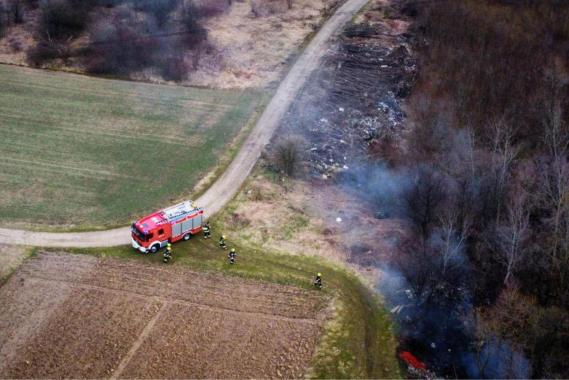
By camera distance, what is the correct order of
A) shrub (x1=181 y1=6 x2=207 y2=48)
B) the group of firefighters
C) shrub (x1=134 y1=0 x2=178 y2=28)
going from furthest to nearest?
shrub (x1=134 y1=0 x2=178 y2=28), shrub (x1=181 y1=6 x2=207 y2=48), the group of firefighters

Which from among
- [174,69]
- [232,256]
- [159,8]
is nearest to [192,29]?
[159,8]

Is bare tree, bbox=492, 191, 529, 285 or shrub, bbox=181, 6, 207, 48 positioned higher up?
shrub, bbox=181, 6, 207, 48

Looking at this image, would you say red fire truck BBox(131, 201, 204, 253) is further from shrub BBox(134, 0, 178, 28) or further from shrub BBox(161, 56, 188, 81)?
shrub BBox(134, 0, 178, 28)

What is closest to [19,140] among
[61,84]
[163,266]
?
[61,84]

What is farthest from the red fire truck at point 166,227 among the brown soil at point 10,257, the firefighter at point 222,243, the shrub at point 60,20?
the shrub at point 60,20

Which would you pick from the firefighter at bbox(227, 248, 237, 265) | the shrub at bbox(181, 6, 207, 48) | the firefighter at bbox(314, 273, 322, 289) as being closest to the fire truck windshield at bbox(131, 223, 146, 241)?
the firefighter at bbox(227, 248, 237, 265)

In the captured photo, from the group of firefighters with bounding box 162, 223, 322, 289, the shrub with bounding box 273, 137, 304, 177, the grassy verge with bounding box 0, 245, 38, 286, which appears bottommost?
the grassy verge with bounding box 0, 245, 38, 286
